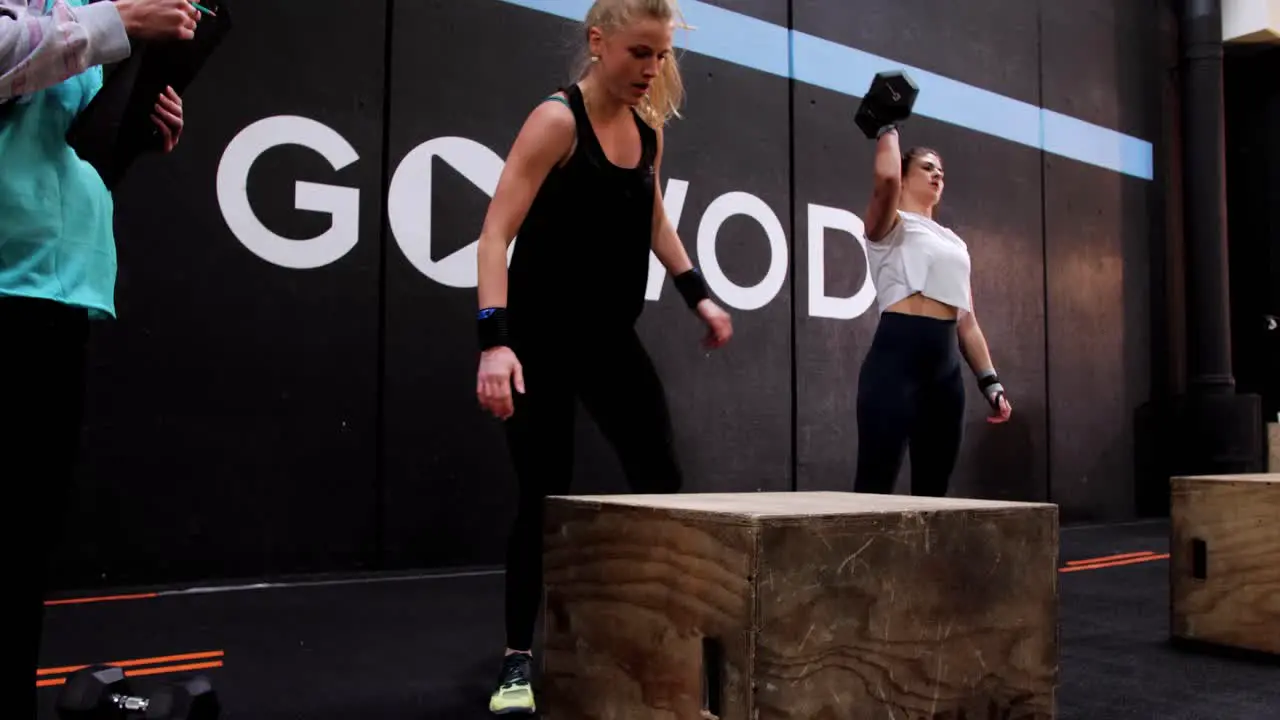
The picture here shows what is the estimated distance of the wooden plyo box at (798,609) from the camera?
1246mm

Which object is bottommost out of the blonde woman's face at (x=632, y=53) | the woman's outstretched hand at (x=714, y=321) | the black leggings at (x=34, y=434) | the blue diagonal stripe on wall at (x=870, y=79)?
the black leggings at (x=34, y=434)

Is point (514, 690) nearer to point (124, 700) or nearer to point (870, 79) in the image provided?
point (124, 700)

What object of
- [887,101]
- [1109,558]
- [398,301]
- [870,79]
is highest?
[870,79]

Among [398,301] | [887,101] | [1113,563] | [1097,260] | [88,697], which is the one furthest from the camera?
[1097,260]

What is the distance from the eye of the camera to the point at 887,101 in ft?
8.26

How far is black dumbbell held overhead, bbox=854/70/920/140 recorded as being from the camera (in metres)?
2.50

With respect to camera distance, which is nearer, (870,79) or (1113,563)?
(1113,563)

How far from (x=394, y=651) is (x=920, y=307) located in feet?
5.26

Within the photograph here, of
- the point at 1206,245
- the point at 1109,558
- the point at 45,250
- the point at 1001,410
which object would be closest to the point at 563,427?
the point at 45,250

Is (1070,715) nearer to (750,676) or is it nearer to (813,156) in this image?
(750,676)

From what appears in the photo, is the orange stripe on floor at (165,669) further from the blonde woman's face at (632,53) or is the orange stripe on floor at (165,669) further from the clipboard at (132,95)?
the blonde woman's face at (632,53)

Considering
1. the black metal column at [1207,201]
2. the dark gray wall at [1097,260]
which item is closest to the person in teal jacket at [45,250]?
the dark gray wall at [1097,260]

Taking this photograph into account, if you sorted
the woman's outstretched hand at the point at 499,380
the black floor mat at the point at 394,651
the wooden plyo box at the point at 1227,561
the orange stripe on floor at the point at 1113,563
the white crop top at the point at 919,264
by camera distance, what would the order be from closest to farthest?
the woman's outstretched hand at the point at 499,380 < the black floor mat at the point at 394,651 < the wooden plyo box at the point at 1227,561 < the white crop top at the point at 919,264 < the orange stripe on floor at the point at 1113,563

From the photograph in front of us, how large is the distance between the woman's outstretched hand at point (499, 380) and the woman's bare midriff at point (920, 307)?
1368mm
